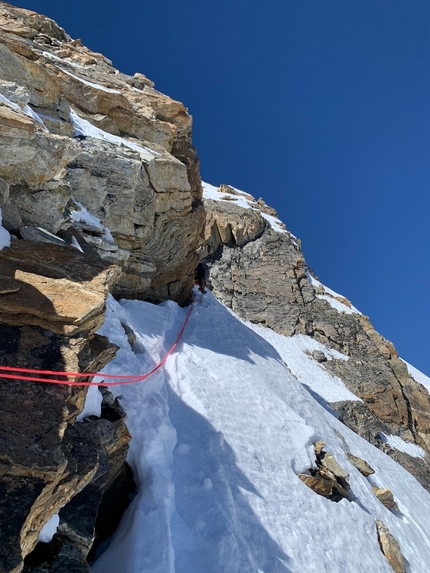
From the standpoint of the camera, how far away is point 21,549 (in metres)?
3.30

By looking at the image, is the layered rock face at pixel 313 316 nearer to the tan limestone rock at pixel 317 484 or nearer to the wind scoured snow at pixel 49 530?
the tan limestone rock at pixel 317 484

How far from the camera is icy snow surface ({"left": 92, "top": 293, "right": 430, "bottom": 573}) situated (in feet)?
21.6

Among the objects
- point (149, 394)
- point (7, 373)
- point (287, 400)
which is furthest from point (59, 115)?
point (287, 400)

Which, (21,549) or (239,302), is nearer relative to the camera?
(21,549)

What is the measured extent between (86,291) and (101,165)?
10.2 m

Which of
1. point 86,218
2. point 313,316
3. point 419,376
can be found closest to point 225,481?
Result: point 86,218

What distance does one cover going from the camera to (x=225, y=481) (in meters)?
8.25

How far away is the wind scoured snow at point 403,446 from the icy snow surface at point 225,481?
16135 millimetres

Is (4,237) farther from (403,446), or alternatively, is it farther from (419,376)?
(419,376)

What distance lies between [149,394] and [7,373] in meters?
5.72

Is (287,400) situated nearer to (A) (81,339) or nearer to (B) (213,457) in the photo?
(B) (213,457)

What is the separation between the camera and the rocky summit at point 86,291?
4344mm

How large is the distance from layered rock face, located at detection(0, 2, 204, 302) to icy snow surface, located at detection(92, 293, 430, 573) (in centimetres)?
328

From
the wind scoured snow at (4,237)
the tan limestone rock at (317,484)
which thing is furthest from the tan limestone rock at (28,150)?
the tan limestone rock at (317,484)
